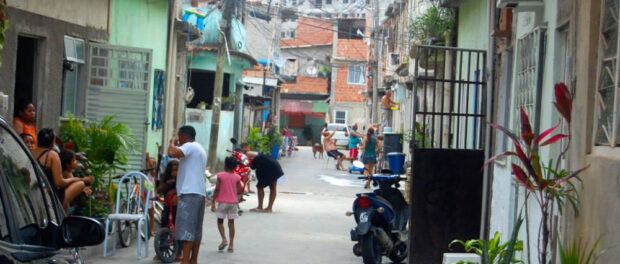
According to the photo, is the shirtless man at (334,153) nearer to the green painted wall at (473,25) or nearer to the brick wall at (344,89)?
the green painted wall at (473,25)

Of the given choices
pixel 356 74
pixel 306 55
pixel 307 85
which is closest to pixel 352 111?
pixel 356 74

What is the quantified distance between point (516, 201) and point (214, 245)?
6529 mm

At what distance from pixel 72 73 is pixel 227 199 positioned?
347 centimetres

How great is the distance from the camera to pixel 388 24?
47.9 meters

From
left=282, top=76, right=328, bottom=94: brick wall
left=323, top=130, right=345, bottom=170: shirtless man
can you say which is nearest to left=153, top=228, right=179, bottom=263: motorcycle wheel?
left=323, top=130, right=345, bottom=170: shirtless man

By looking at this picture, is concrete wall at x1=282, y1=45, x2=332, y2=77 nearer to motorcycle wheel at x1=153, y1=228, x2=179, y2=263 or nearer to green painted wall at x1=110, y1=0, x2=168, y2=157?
green painted wall at x1=110, y1=0, x2=168, y2=157

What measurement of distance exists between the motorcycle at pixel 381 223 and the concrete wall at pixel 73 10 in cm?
516

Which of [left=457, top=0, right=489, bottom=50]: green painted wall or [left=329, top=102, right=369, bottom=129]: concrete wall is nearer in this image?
[left=457, top=0, right=489, bottom=50]: green painted wall

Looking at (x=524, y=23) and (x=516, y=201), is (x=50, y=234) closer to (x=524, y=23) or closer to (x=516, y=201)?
(x=516, y=201)

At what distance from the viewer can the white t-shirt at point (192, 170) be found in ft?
36.5

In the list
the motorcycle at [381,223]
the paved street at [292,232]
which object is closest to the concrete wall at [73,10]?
the paved street at [292,232]

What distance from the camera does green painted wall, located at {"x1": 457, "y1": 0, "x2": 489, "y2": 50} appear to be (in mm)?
13203

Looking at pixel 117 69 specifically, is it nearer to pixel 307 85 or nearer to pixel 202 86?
pixel 202 86

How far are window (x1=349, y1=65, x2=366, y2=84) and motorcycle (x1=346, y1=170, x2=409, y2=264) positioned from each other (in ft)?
180
